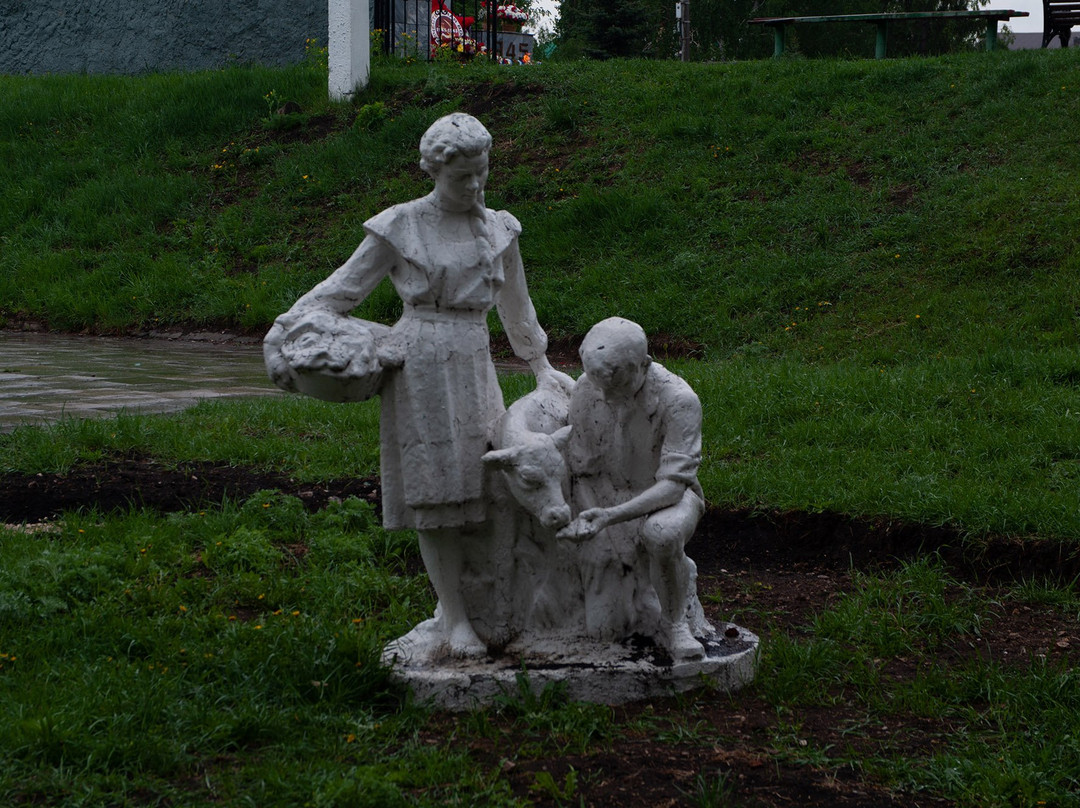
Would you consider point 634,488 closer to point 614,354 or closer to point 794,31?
point 614,354

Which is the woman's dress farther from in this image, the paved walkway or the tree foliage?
the tree foliage

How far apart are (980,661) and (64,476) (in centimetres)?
462

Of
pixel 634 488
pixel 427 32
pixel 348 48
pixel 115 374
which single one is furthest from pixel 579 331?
pixel 427 32

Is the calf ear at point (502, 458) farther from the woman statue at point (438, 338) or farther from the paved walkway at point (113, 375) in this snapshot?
the paved walkway at point (113, 375)

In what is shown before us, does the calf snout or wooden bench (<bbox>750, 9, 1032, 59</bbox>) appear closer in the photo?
the calf snout

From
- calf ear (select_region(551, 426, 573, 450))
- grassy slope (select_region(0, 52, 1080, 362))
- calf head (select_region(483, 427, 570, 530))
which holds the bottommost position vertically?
calf head (select_region(483, 427, 570, 530))

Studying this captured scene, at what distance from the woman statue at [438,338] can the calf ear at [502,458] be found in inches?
4.4

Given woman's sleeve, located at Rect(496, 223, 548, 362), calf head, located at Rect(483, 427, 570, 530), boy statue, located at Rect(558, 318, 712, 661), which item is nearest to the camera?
calf head, located at Rect(483, 427, 570, 530)

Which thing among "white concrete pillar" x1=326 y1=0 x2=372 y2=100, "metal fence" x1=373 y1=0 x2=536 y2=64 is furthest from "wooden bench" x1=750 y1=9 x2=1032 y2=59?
"white concrete pillar" x1=326 y1=0 x2=372 y2=100

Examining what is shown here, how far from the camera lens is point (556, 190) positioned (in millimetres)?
13172

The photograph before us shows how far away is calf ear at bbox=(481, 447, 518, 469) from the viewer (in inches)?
155

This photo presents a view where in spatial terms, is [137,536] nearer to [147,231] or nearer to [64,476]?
[64,476]

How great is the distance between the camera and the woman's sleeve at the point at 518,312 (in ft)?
14.5

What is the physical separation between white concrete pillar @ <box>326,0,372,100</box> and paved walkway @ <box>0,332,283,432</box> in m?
4.88
